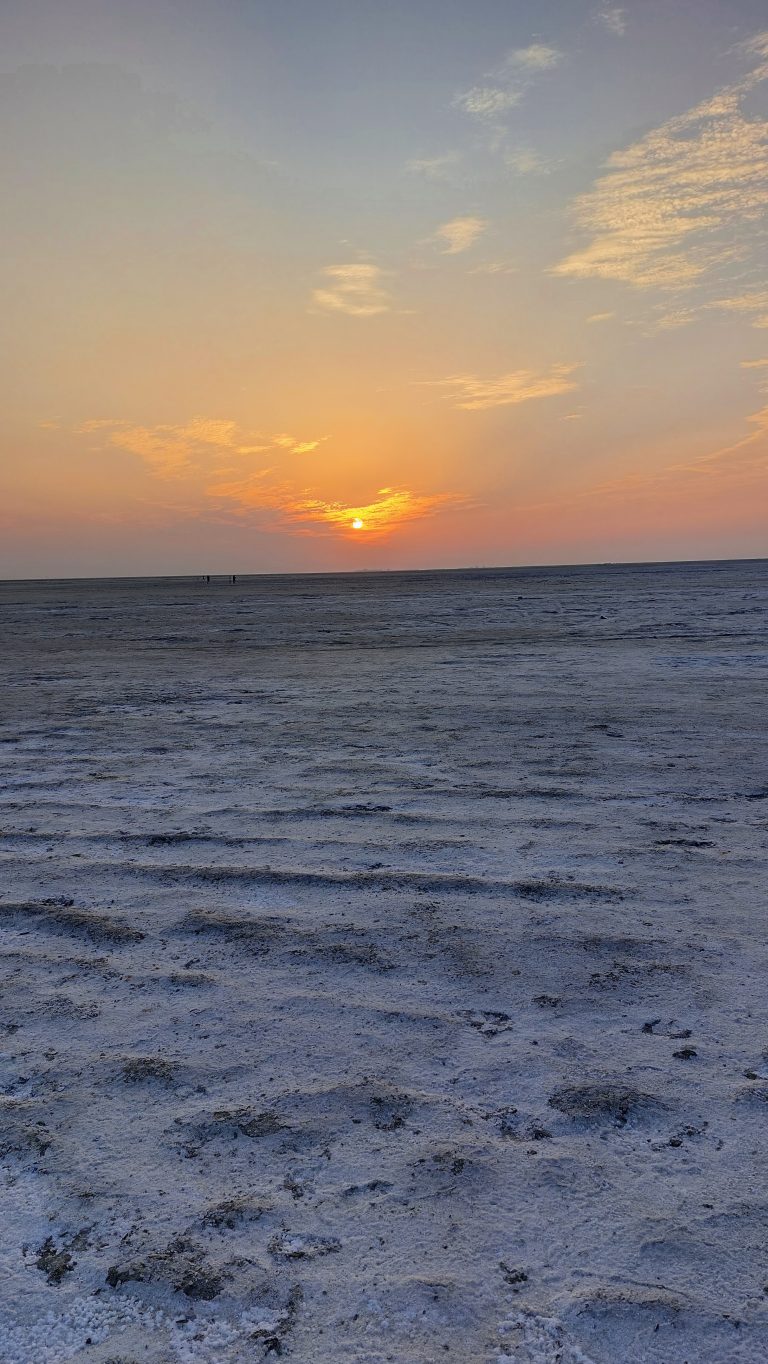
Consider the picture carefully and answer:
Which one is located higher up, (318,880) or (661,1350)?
(318,880)

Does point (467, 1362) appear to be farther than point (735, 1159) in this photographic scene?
No

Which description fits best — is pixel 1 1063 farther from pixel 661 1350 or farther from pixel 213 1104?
pixel 661 1350

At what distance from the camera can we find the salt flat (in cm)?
188

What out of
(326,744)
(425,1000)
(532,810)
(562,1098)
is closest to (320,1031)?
(425,1000)

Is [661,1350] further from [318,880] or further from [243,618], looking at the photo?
[243,618]

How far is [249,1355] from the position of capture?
1.75 m

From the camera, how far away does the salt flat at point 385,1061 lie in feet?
6.15

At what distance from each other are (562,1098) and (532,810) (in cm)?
294

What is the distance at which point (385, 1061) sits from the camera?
2738 millimetres

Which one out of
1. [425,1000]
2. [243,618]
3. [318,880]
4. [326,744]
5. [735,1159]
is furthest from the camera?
[243,618]

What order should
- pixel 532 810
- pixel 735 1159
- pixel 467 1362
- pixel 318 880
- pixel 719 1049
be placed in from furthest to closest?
pixel 532 810 → pixel 318 880 → pixel 719 1049 → pixel 735 1159 → pixel 467 1362

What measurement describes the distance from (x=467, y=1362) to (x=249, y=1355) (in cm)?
49

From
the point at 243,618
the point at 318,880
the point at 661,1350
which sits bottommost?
the point at 661,1350

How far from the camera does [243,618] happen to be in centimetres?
2909
